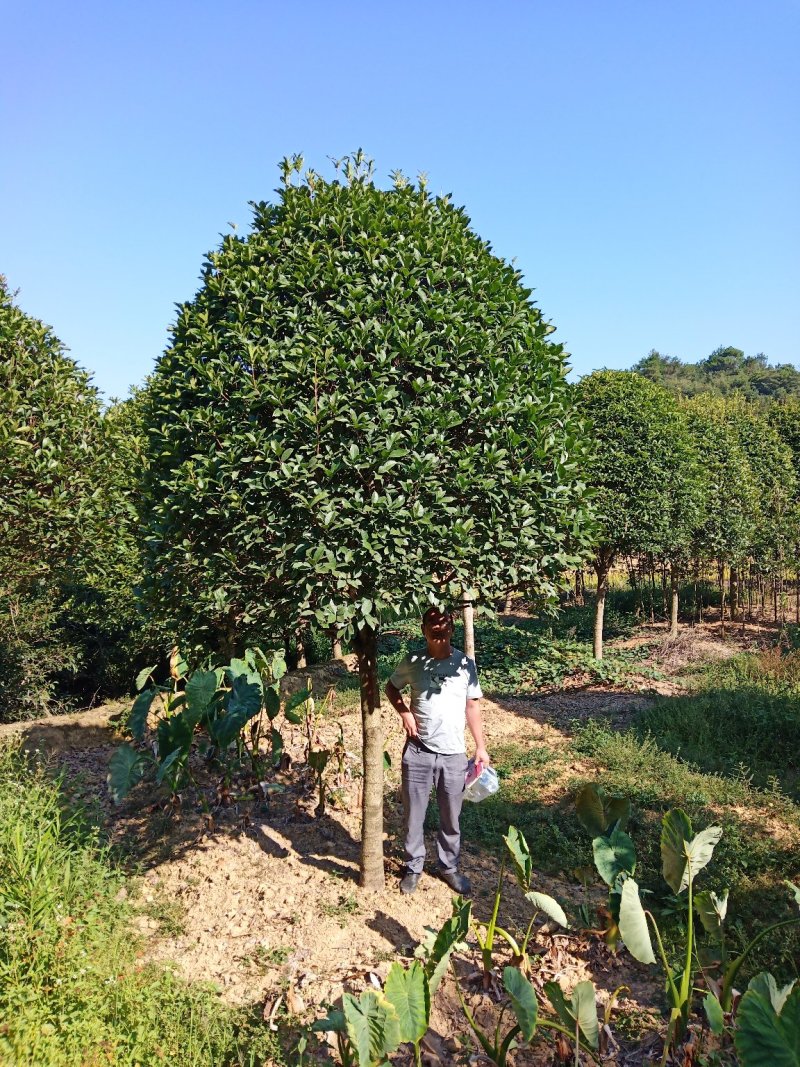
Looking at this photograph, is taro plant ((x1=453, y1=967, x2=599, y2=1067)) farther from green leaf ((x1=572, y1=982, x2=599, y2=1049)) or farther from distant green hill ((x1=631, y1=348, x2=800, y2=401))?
distant green hill ((x1=631, y1=348, x2=800, y2=401))

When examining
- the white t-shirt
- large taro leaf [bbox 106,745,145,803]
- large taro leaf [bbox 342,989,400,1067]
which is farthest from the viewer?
large taro leaf [bbox 106,745,145,803]

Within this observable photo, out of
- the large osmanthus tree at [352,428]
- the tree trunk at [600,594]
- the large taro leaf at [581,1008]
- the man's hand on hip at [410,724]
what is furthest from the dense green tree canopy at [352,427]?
the tree trunk at [600,594]

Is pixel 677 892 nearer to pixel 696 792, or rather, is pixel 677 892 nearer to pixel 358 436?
pixel 358 436

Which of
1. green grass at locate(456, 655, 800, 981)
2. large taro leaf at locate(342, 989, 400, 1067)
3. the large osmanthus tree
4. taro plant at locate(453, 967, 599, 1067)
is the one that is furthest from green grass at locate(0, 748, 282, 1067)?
green grass at locate(456, 655, 800, 981)

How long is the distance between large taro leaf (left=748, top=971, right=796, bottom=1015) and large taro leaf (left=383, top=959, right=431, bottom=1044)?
1291mm

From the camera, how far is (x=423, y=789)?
4383 mm

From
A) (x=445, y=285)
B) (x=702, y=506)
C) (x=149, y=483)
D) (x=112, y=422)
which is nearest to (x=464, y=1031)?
(x=149, y=483)

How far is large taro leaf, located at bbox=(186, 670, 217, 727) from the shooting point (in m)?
4.88

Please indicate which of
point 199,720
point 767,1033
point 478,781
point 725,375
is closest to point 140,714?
point 199,720

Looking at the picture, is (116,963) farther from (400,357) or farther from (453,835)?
(400,357)

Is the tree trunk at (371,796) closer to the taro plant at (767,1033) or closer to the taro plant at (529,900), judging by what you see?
the taro plant at (529,900)

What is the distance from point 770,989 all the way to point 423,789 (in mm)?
2109

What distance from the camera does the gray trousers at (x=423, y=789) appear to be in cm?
435

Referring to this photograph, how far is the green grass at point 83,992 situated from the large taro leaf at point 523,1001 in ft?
3.50
